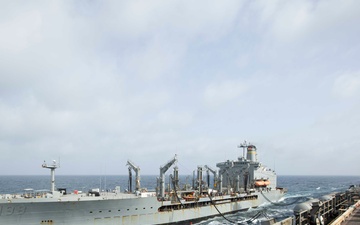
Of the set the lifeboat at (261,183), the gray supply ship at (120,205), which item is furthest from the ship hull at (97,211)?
the lifeboat at (261,183)

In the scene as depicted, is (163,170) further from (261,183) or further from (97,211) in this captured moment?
(261,183)

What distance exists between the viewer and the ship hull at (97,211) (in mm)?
26359

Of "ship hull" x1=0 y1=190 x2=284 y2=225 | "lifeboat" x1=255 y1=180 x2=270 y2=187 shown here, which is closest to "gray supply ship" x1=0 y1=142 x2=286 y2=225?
"ship hull" x1=0 y1=190 x2=284 y2=225

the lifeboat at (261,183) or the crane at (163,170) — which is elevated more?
the crane at (163,170)

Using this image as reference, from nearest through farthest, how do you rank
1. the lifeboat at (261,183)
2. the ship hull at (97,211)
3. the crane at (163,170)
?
the ship hull at (97,211) < the crane at (163,170) < the lifeboat at (261,183)

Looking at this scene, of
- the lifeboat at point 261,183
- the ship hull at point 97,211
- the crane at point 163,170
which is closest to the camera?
the ship hull at point 97,211

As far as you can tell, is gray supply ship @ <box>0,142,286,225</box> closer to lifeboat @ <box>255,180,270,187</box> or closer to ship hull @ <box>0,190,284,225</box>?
ship hull @ <box>0,190,284,225</box>

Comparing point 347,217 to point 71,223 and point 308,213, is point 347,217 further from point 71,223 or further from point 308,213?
point 71,223

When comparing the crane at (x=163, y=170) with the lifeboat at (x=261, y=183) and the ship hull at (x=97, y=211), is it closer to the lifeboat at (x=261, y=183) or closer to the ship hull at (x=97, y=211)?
the ship hull at (x=97, y=211)

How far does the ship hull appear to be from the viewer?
26359 millimetres

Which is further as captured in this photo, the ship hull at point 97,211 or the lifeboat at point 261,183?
the lifeboat at point 261,183

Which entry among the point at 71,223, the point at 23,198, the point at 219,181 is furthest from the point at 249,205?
the point at 23,198

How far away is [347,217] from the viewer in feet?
79.6

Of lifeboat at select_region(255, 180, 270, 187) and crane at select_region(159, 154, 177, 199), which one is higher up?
crane at select_region(159, 154, 177, 199)
